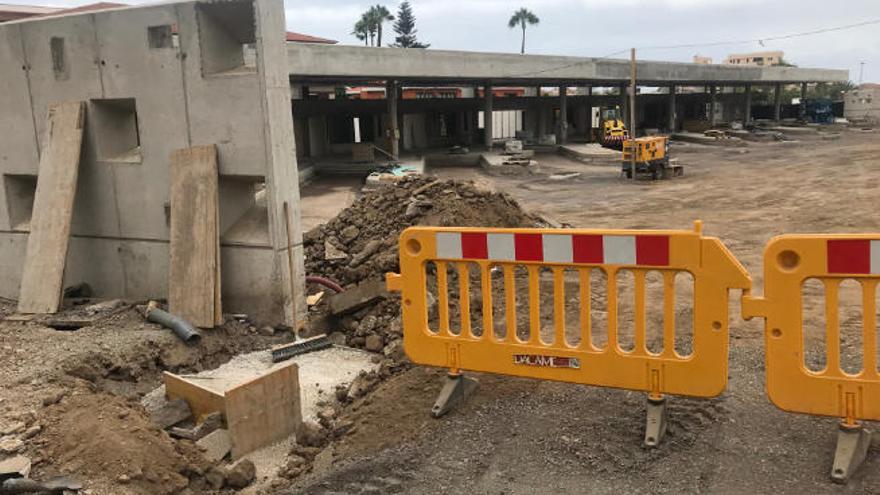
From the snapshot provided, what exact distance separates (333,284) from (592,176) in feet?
76.9

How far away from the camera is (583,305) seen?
4477 mm

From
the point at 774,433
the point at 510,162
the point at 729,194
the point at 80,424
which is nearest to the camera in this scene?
the point at 774,433

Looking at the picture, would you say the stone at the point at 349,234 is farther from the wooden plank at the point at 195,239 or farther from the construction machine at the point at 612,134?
the construction machine at the point at 612,134

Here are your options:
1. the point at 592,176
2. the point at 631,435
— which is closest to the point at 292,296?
the point at 631,435

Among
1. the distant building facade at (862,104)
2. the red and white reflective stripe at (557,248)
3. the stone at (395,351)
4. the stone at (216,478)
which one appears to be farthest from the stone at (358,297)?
the distant building facade at (862,104)

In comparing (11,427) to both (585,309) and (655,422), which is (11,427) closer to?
(585,309)

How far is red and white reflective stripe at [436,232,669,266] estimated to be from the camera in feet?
13.7

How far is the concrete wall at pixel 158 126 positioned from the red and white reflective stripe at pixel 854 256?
5.25 meters

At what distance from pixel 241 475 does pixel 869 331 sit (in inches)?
157

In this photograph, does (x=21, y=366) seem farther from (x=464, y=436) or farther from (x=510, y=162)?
(x=510, y=162)

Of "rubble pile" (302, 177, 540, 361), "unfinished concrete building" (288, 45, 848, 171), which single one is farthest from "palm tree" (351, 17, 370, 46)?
"rubble pile" (302, 177, 540, 361)

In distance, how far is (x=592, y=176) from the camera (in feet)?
99.3

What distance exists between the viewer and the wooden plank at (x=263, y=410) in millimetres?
5160

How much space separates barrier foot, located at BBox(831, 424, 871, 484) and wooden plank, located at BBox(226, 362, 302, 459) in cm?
368
